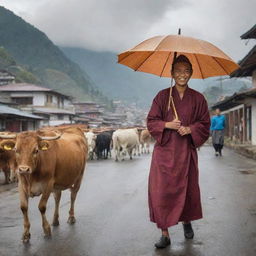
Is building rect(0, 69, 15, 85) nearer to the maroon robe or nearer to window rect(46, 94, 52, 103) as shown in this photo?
window rect(46, 94, 52, 103)

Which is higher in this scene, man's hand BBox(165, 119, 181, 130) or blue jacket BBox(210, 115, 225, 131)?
blue jacket BBox(210, 115, 225, 131)

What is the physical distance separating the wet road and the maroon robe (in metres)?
0.43

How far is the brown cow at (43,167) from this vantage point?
5.16 m

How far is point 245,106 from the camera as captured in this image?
26516 mm

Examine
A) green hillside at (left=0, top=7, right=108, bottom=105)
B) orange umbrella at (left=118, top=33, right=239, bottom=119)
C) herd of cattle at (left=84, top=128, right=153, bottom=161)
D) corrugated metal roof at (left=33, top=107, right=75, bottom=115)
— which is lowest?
herd of cattle at (left=84, top=128, right=153, bottom=161)

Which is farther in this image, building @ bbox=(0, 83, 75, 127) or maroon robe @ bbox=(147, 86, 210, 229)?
building @ bbox=(0, 83, 75, 127)

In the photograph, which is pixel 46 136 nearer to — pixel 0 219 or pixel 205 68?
pixel 0 219

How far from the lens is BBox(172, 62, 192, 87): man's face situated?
5227 mm

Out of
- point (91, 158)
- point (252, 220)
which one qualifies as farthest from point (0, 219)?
point (91, 158)

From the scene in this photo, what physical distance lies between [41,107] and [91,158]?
107 ft

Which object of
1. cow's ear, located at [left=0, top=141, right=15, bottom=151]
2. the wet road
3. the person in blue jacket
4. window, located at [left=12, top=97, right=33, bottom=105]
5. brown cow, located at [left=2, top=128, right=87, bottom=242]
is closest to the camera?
the wet road

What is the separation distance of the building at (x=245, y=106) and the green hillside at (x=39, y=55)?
265ft

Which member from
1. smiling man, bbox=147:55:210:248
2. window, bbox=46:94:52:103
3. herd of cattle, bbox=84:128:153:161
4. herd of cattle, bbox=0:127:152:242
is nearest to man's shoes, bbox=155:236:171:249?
smiling man, bbox=147:55:210:248

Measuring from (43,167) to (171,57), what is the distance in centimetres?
253
